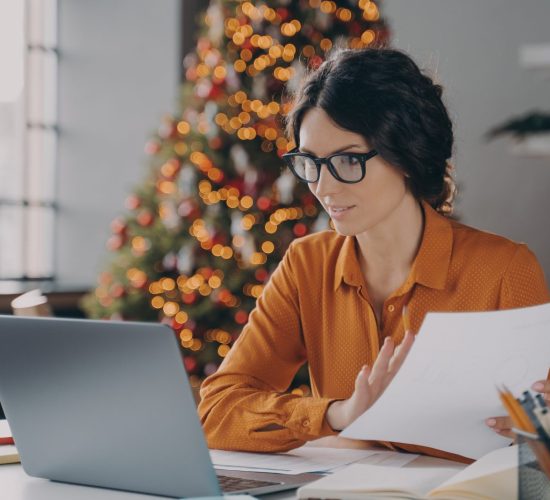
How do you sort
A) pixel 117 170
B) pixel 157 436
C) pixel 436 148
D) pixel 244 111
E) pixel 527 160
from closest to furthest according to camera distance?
pixel 157 436 < pixel 436 148 < pixel 244 111 < pixel 527 160 < pixel 117 170

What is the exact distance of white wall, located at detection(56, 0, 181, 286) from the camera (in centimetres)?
481

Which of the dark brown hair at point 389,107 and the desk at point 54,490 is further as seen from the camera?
the dark brown hair at point 389,107

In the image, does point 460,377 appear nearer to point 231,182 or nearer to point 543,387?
point 543,387

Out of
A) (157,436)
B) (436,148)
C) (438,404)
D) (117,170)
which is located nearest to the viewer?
(157,436)

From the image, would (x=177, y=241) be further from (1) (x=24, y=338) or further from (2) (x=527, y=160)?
(1) (x=24, y=338)

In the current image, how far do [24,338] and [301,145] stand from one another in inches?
26.3

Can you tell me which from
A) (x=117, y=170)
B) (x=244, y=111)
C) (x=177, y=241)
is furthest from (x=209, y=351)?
(x=117, y=170)

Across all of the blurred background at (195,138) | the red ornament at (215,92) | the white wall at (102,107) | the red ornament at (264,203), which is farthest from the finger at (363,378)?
the white wall at (102,107)

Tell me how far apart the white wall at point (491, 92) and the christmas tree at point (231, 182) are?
31.3 inches

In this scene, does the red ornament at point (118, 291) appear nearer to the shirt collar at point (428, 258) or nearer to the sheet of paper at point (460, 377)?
the shirt collar at point (428, 258)

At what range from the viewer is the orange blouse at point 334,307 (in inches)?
61.2

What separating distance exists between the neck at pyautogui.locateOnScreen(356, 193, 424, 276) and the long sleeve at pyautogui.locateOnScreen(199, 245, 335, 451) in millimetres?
174

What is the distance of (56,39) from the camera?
499cm

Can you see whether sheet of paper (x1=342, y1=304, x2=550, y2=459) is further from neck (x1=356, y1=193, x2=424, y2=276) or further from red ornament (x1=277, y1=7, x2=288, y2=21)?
red ornament (x1=277, y1=7, x2=288, y2=21)
